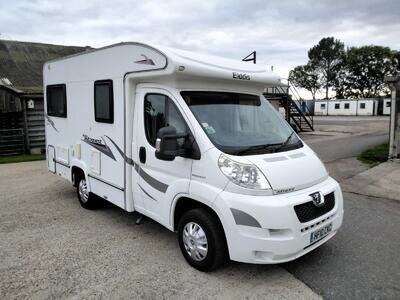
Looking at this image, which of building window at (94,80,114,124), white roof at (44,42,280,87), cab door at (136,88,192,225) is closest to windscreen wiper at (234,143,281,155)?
cab door at (136,88,192,225)

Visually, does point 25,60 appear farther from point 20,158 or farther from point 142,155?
point 142,155

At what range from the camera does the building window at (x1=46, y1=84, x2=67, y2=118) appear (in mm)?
6438

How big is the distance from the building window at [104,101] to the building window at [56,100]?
1215mm

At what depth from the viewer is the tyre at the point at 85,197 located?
6176 millimetres

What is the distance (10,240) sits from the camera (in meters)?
4.91

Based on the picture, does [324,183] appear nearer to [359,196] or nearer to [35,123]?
[359,196]

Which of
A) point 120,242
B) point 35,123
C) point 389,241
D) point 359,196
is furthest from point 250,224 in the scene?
point 35,123

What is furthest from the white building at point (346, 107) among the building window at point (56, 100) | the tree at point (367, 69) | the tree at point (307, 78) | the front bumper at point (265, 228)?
the front bumper at point (265, 228)

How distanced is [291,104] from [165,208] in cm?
1984

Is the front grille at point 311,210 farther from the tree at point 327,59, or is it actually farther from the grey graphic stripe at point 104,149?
the tree at point 327,59

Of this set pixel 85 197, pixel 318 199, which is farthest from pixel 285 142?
pixel 85 197

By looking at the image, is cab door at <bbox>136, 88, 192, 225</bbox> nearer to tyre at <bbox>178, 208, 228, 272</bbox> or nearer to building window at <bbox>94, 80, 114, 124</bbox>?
tyre at <bbox>178, 208, 228, 272</bbox>

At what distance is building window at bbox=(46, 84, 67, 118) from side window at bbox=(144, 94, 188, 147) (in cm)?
253

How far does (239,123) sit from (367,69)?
68.7 meters
